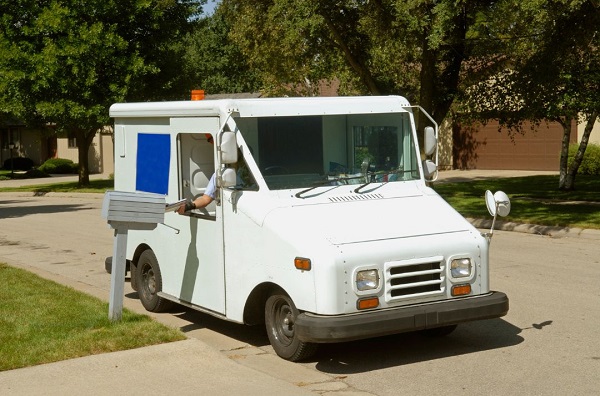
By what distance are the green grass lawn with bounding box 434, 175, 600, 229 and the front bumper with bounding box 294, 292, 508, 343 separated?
9514 millimetres

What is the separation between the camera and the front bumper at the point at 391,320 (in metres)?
7.42

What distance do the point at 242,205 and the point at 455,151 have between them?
112ft

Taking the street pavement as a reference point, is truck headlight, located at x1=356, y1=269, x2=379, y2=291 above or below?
above

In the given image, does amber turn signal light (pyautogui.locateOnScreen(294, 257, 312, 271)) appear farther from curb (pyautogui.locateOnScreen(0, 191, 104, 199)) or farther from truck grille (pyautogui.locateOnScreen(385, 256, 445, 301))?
curb (pyautogui.locateOnScreen(0, 191, 104, 199))

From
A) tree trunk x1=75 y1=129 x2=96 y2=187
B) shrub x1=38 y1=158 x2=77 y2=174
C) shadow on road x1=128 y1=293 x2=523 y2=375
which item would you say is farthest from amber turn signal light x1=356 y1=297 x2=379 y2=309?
shrub x1=38 y1=158 x2=77 y2=174

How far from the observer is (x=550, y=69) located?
1853 cm

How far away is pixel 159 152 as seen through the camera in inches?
386

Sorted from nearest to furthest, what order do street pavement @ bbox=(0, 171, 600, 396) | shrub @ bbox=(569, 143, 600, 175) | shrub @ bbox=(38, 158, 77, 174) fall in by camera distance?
street pavement @ bbox=(0, 171, 600, 396) < shrub @ bbox=(569, 143, 600, 175) < shrub @ bbox=(38, 158, 77, 174)

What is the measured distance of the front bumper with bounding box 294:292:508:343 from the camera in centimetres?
742

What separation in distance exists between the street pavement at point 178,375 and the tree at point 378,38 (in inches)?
459

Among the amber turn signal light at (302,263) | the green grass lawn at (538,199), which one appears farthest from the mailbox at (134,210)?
the green grass lawn at (538,199)

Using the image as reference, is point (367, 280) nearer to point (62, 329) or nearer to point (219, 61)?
point (62, 329)

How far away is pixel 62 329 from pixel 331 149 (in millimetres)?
2948

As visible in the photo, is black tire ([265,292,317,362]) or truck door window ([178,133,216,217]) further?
truck door window ([178,133,216,217])
